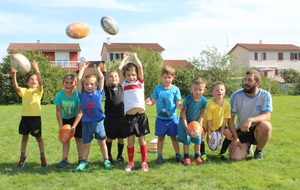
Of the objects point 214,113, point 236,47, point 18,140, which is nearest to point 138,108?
point 214,113

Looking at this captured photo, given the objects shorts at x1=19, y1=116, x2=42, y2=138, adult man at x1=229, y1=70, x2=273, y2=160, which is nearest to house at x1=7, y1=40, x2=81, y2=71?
shorts at x1=19, y1=116, x2=42, y2=138

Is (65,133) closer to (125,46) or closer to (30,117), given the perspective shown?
(30,117)

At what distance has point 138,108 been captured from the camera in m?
4.83

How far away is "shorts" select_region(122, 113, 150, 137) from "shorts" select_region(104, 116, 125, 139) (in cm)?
27

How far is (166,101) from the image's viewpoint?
5.06 metres

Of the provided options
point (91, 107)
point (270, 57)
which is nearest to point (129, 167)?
point (91, 107)

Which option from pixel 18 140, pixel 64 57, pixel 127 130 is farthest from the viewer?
pixel 64 57

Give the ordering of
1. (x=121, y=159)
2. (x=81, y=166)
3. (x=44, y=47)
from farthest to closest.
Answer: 1. (x=44, y=47)
2. (x=121, y=159)
3. (x=81, y=166)

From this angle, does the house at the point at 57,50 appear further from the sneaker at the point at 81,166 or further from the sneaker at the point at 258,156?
the sneaker at the point at 258,156

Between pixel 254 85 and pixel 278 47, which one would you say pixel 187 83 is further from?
pixel 278 47

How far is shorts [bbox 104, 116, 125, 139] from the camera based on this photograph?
16.7 ft

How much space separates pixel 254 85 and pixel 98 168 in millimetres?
3139

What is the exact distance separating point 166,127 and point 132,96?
861 millimetres

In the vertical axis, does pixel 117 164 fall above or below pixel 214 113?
below
